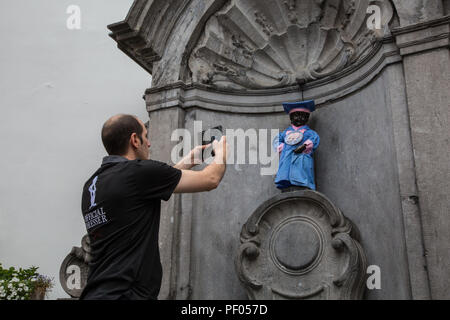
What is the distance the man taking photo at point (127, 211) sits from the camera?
1514 millimetres

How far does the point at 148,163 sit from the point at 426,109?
2673 mm

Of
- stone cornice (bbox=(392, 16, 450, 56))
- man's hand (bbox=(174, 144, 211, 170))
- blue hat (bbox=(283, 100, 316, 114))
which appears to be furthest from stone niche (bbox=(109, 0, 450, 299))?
man's hand (bbox=(174, 144, 211, 170))

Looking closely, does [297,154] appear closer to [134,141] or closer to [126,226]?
[134,141]

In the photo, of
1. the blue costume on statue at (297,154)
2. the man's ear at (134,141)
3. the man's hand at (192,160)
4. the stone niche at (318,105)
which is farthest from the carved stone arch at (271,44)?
the man's ear at (134,141)

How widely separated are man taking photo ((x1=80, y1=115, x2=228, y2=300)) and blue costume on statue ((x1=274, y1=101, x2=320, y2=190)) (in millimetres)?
2631

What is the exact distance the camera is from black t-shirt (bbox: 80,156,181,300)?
1507 mm

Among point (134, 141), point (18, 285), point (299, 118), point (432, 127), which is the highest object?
point (299, 118)

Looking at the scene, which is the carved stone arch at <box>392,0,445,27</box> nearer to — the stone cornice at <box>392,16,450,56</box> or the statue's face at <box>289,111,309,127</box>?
the stone cornice at <box>392,16,450,56</box>

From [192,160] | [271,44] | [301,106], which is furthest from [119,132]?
[271,44]

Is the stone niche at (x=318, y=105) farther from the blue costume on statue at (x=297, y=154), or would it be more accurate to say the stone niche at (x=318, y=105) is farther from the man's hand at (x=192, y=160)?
the man's hand at (x=192, y=160)

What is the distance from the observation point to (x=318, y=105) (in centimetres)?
512

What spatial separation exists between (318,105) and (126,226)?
387cm
